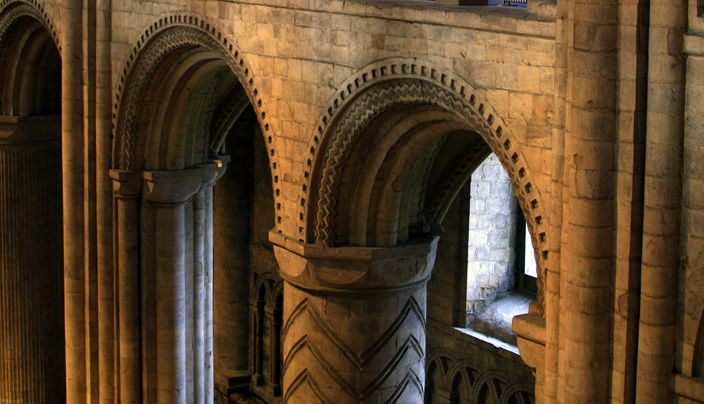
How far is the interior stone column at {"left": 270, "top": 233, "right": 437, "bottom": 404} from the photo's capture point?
8.82m

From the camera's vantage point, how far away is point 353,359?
902 centimetres

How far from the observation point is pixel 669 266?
593 cm

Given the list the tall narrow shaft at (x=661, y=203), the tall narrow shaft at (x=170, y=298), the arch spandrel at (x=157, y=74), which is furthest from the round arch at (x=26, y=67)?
the tall narrow shaft at (x=661, y=203)

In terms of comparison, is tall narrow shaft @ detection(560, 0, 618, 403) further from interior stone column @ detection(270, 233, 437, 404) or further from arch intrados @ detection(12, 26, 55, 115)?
arch intrados @ detection(12, 26, 55, 115)

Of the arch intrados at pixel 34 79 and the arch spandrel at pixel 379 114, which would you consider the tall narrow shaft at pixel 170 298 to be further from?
the arch intrados at pixel 34 79

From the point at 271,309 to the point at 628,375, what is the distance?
9.67 metres

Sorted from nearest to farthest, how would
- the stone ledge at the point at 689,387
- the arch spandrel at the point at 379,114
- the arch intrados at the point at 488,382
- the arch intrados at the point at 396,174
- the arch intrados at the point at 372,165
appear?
the stone ledge at the point at 689,387 < the arch spandrel at the point at 379,114 < the arch intrados at the point at 372,165 < the arch intrados at the point at 396,174 < the arch intrados at the point at 488,382

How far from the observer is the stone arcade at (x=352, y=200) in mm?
5984

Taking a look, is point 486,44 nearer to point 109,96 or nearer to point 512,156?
point 512,156

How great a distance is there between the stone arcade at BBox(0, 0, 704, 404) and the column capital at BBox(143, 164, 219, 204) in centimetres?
3

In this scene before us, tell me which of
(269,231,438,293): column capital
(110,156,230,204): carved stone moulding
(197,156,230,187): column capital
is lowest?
(269,231,438,293): column capital

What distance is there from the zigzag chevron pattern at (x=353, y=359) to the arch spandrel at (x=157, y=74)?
0.89m

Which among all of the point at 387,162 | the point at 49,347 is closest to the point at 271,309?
the point at 49,347

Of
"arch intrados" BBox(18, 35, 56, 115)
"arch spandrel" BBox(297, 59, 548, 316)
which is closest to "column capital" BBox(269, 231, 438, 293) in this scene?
"arch spandrel" BBox(297, 59, 548, 316)
